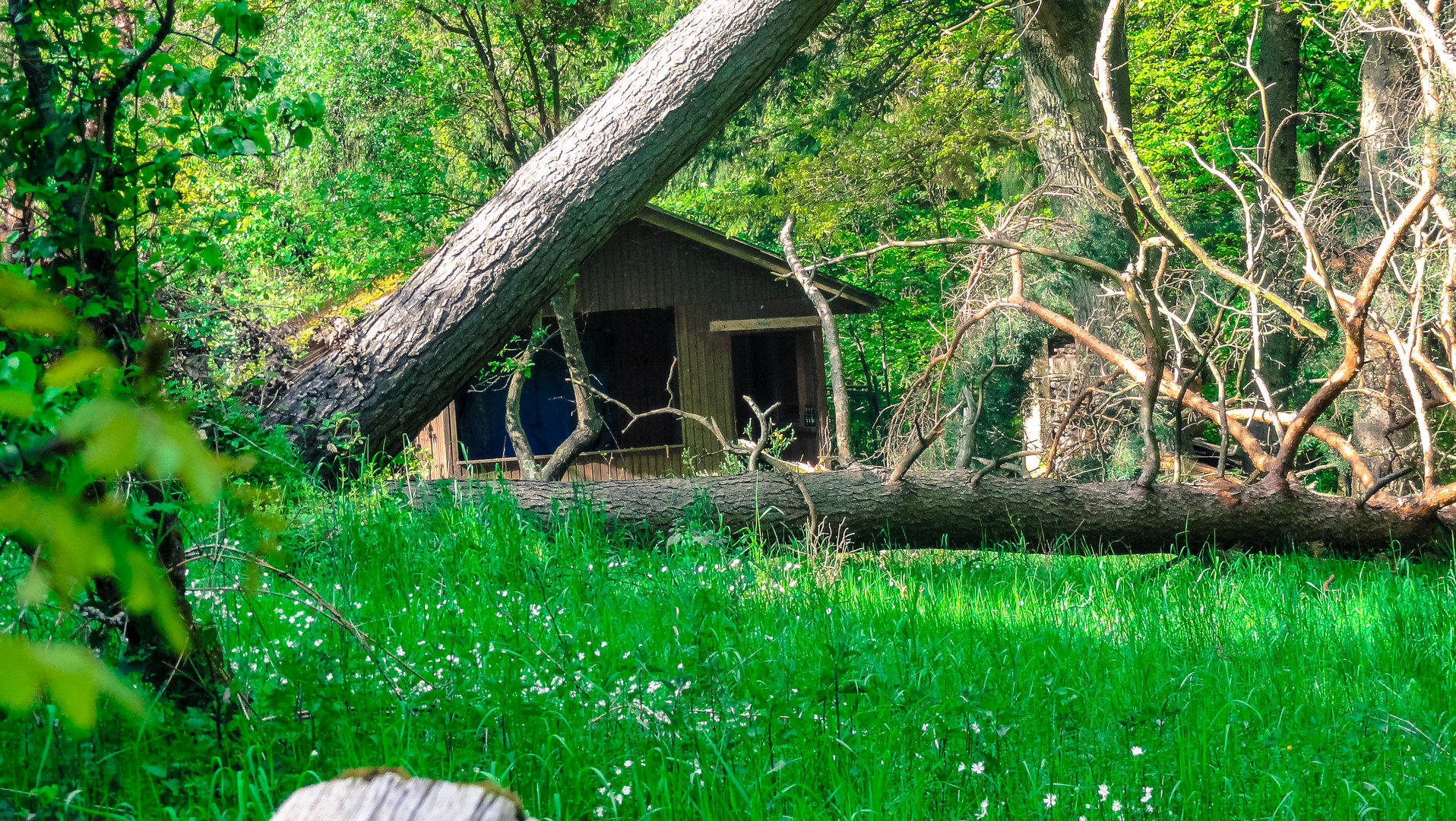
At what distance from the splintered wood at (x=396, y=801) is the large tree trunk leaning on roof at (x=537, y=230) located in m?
5.26

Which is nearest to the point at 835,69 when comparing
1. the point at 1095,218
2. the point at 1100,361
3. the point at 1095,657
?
the point at 1095,218

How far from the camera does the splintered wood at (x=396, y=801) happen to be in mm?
1205

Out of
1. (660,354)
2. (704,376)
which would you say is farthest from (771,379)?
(704,376)

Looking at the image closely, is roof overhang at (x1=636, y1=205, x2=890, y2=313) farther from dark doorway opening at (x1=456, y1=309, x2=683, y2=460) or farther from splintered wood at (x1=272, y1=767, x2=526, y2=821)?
splintered wood at (x1=272, y1=767, x2=526, y2=821)

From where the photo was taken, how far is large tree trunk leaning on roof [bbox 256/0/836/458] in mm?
6555

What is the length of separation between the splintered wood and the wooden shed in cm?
1366

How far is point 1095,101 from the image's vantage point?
10961 millimetres

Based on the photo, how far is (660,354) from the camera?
59.9 ft

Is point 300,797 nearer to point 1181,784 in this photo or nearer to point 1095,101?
point 1181,784

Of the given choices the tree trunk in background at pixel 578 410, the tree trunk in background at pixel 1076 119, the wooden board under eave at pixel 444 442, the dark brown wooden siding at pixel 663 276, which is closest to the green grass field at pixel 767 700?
the tree trunk in background at pixel 578 410

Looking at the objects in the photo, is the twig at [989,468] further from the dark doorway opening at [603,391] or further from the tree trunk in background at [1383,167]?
the dark doorway opening at [603,391]

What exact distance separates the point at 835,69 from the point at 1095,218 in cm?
750

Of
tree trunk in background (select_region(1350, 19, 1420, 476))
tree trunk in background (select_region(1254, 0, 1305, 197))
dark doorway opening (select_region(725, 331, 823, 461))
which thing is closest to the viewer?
tree trunk in background (select_region(1350, 19, 1420, 476))

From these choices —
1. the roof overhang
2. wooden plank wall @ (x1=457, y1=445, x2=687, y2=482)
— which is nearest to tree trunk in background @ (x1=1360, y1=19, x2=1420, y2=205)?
the roof overhang
